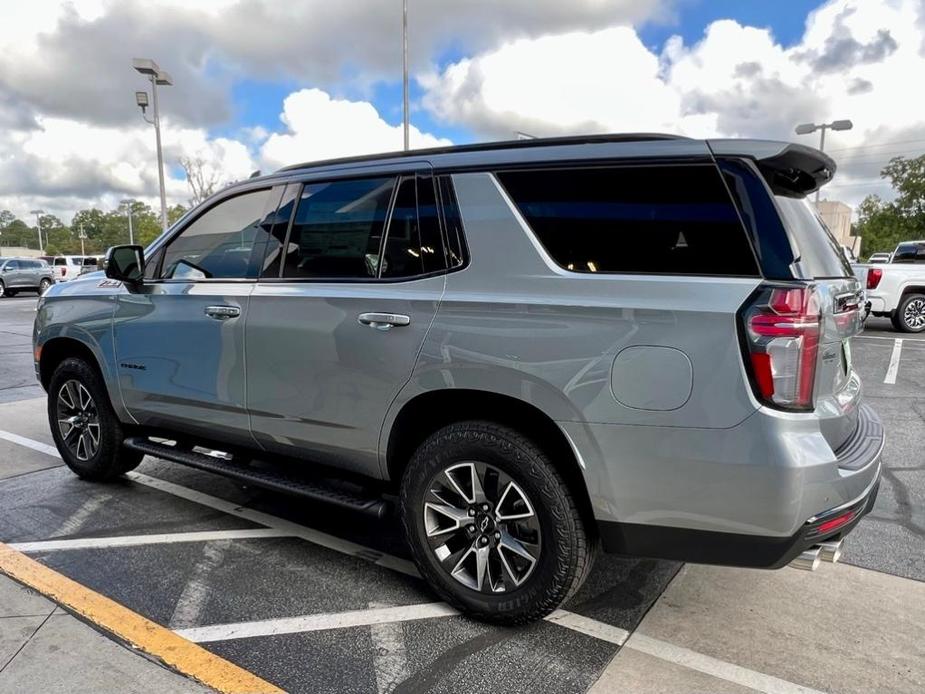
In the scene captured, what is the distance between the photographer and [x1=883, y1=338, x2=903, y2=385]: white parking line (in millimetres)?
7950

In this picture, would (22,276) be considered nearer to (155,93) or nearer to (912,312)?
(155,93)

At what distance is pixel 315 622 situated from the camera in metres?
2.78

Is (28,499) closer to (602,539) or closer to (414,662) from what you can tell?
(414,662)

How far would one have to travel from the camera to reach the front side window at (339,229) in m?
3.05

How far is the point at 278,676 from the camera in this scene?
2416 millimetres

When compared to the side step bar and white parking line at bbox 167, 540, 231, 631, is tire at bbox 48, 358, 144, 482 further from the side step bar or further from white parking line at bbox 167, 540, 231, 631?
white parking line at bbox 167, 540, 231, 631

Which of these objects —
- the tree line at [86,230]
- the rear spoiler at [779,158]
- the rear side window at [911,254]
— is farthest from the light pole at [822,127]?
the tree line at [86,230]

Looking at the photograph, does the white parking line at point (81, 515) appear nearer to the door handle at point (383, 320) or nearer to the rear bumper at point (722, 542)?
the door handle at point (383, 320)

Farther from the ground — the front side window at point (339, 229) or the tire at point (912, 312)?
the front side window at point (339, 229)

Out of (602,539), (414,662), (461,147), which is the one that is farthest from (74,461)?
(602,539)

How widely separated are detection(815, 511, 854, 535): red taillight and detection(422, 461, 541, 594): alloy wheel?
3.26 feet

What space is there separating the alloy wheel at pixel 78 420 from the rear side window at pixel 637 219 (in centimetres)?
337

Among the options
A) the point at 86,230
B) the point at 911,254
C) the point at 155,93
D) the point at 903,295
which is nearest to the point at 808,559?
the point at 903,295

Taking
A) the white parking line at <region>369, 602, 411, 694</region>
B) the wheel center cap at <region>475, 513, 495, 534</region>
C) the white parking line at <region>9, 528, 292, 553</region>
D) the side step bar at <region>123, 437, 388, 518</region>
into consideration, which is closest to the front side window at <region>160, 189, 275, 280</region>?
the side step bar at <region>123, 437, 388, 518</region>
